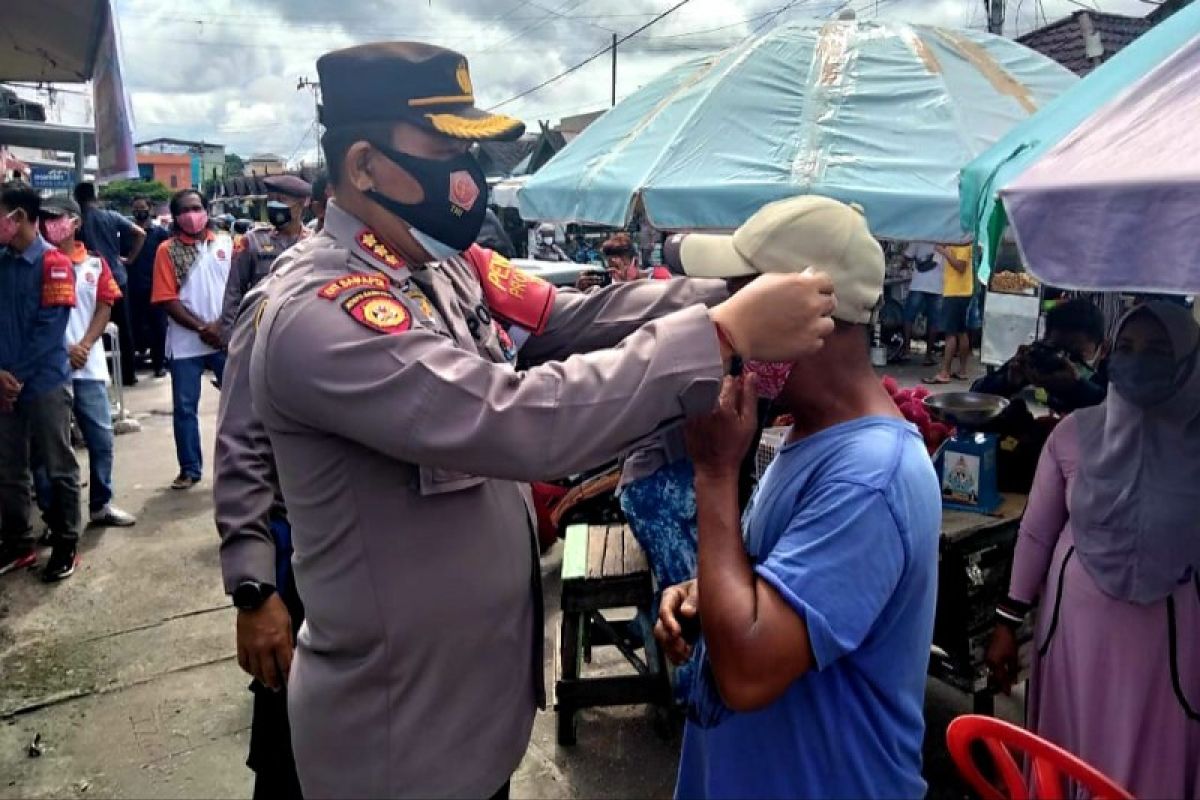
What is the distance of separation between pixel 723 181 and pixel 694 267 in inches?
122

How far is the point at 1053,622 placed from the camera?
2.79m

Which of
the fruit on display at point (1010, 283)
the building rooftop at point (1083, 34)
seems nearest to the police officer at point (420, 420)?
the fruit on display at point (1010, 283)

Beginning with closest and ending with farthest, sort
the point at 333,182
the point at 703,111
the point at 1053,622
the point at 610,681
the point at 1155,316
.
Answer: the point at 333,182
the point at 1155,316
the point at 1053,622
the point at 610,681
the point at 703,111

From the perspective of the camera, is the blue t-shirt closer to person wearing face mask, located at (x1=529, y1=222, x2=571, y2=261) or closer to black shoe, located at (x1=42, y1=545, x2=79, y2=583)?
black shoe, located at (x1=42, y1=545, x2=79, y2=583)

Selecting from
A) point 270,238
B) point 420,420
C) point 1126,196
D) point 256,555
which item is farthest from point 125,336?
point 1126,196

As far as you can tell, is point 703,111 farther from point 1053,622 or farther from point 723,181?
point 1053,622

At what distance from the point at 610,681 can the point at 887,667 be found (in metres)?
2.41

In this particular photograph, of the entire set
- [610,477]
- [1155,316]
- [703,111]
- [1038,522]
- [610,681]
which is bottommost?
[610,681]

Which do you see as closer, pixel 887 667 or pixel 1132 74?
pixel 887 667

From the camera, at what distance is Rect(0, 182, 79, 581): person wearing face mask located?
480 cm

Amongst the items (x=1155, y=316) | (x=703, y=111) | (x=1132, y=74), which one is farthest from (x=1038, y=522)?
(x=703, y=111)

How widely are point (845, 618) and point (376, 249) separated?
→ 3.14 feet

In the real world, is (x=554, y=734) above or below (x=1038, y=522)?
below

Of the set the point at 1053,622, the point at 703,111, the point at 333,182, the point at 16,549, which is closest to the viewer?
the point at 333,182
